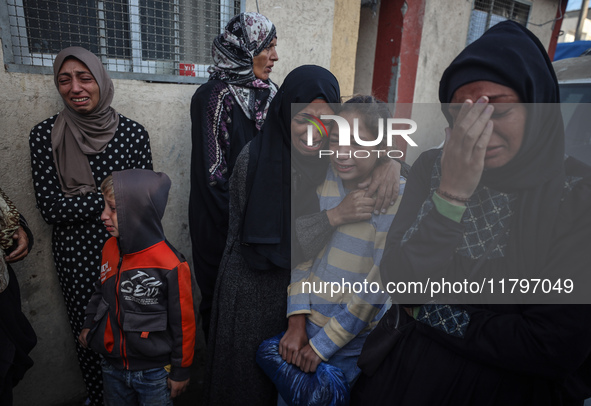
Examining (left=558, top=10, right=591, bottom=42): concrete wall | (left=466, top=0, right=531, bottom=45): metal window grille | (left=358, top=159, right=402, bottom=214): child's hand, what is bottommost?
(left=358, top=159, right=402, bottom=214): child's hand

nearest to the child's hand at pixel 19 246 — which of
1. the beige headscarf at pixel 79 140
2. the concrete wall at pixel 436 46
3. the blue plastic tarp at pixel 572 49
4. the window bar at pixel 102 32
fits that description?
the beige headscarf at pixel 79 140

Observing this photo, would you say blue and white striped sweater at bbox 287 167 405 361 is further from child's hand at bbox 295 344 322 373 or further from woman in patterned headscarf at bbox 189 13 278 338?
woman in patterned headscarf at bbox 189 13 278 338

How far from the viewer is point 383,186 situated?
138 cm

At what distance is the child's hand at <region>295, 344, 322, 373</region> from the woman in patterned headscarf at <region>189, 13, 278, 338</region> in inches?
41.2

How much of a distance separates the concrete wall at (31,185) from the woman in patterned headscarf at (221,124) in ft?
1.25

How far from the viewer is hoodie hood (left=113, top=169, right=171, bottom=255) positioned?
1490 millimetres

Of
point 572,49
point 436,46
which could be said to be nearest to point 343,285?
point 436,46

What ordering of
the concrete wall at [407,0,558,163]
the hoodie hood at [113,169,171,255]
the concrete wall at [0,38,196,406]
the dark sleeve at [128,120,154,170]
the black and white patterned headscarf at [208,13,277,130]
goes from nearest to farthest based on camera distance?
the hoodie hood at [113,169,171,255] → the concrete wall at [0,38,196,406] → the dark sleeve at [128,120,154,170] → the black and white patterned headscarf at [208,13,277,130] → the concrete wall at [407,0,558,163]

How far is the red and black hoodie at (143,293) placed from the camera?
152cm

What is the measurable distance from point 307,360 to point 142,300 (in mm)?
714

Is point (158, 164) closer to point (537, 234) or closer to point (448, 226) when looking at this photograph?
point (448, 226)

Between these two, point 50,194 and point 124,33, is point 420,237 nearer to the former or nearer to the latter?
point 50,194

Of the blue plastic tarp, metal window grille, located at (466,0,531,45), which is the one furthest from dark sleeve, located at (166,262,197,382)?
the blue plastic tarp

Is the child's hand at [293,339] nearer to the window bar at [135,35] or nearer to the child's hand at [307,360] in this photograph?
the child's hand at [307,360]
